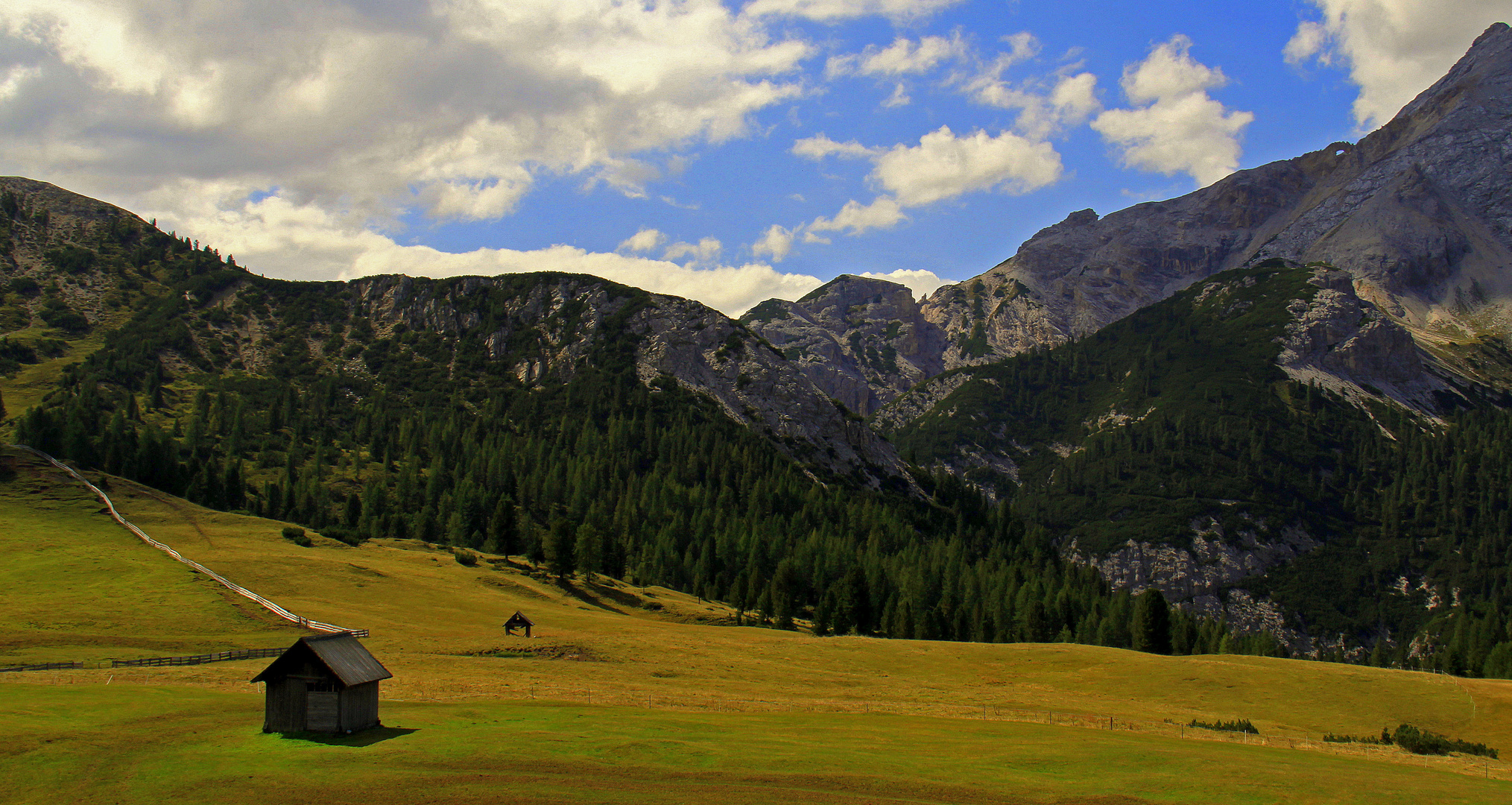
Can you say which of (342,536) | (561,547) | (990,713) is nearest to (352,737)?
(990,713)

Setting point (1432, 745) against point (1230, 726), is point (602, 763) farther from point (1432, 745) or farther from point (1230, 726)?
point (1432, 745)

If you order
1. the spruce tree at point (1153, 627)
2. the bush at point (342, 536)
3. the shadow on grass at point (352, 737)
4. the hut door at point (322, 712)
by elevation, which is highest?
the bush at point (342, 536)

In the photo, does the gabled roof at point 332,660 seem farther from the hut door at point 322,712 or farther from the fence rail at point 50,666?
the fence rail at point 50,666

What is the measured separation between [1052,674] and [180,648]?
76710mm

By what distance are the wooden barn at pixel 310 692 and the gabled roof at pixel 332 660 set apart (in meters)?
0.04

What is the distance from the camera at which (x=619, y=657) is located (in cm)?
8156

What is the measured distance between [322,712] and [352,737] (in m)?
2.18

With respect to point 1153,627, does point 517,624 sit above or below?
above

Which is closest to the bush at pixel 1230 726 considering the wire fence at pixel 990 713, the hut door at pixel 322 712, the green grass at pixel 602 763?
the wire fence at pixel 990 713

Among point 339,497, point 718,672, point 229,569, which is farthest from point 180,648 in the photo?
point 339,497

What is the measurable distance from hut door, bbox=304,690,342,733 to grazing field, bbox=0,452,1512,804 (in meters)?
1.71

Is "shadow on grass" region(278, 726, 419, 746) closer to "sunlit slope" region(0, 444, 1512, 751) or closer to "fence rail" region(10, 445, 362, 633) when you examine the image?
"sunlit slope" region(0, 444, 1512, 751)

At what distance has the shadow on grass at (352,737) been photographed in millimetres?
44750

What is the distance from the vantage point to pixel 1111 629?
481 feet
